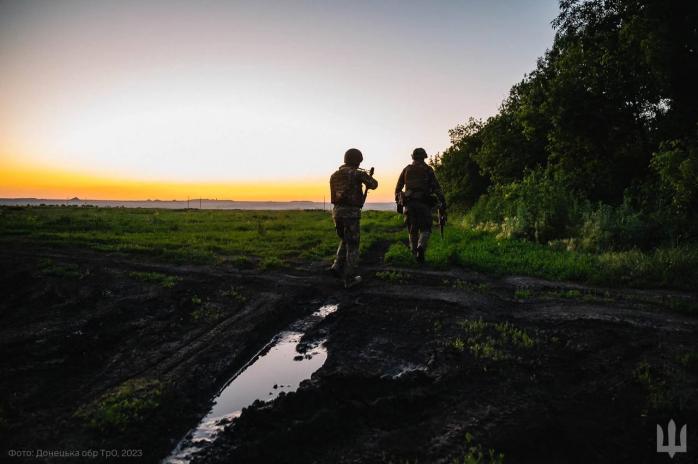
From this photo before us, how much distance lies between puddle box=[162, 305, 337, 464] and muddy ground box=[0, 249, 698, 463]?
0.15 metres

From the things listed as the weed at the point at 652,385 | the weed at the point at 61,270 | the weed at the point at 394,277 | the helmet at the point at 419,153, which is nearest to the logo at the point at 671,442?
the weed at the point at 652,385

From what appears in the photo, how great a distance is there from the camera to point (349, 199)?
884 centimetres

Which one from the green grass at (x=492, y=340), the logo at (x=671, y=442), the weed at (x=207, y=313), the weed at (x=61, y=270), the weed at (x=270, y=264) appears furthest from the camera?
the weed at (x=270, y=264)

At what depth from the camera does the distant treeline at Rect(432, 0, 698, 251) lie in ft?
38.2

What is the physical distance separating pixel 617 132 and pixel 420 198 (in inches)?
428

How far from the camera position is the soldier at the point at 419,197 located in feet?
36.4

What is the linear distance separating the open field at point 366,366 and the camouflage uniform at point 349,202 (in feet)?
3.04

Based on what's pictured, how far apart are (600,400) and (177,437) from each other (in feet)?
13.8

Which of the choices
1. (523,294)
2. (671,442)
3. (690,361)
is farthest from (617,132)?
(671,442)

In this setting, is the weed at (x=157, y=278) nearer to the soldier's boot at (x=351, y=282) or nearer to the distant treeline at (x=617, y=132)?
the soldier's boot at (x=351, y=282)

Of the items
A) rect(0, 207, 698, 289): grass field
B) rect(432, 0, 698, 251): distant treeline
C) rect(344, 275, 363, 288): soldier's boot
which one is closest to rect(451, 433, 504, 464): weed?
rect(344, 275, 363, 288): soldier's boot

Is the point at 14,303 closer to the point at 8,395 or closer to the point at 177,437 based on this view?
A: the point at 8,395

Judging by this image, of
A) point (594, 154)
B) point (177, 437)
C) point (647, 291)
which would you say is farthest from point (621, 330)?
point (594, 154)

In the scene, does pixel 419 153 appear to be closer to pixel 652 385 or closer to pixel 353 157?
pixel 353 157
